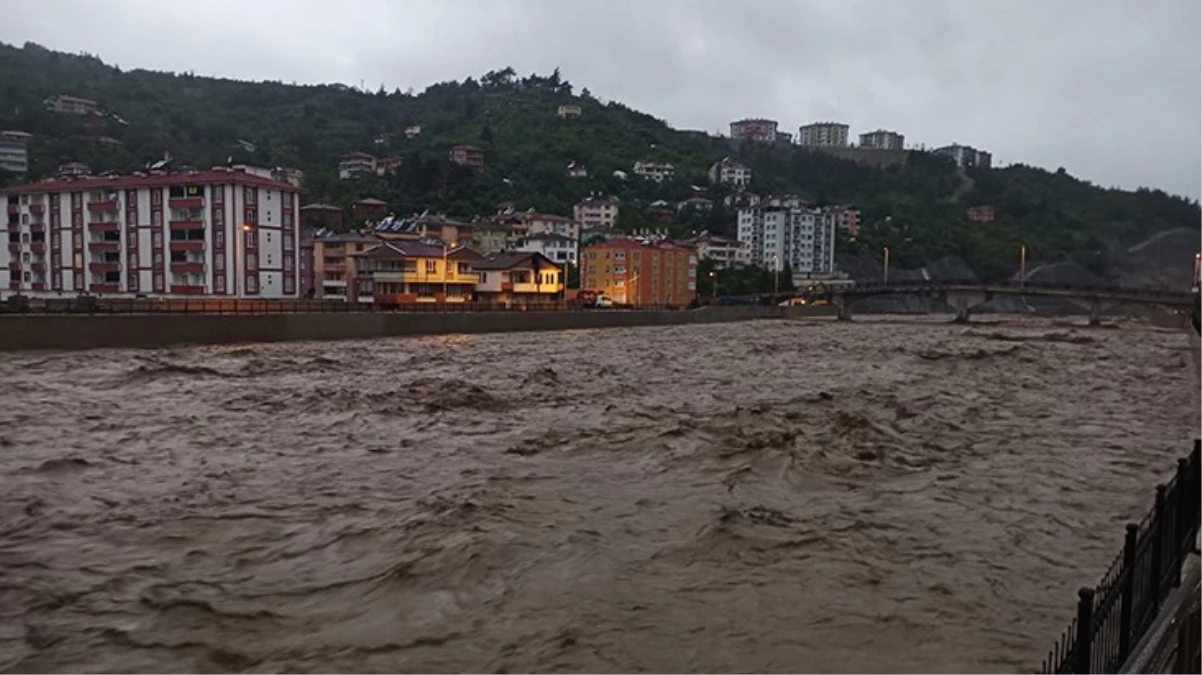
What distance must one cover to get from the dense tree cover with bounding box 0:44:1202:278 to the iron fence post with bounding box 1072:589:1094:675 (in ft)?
367

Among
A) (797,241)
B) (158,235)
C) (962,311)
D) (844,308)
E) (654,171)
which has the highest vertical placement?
(654,171)

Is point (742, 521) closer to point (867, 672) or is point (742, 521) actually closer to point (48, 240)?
point (867, 672)

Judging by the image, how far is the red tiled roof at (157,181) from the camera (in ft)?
194

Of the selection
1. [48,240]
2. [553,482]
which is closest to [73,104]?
[48,240]

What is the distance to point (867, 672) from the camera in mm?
6527

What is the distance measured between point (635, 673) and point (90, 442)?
13.9m

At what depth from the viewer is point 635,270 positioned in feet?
288

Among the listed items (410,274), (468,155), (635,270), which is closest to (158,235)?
(410,274)

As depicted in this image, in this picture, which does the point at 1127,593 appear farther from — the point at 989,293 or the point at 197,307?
the point at 989,293

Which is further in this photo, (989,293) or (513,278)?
(989,293)

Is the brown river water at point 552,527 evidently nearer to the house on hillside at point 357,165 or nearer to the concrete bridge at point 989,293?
the concrete bridge at point 989,293

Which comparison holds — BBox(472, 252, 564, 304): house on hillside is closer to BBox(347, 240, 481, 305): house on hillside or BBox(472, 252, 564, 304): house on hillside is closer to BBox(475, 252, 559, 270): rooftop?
BBox(475, 252, 559, 270): rooftop

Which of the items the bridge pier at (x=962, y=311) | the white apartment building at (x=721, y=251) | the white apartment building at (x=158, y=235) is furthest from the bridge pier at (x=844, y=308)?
the white apartment building at (x=158, y=235)

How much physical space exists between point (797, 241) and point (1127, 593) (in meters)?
134
